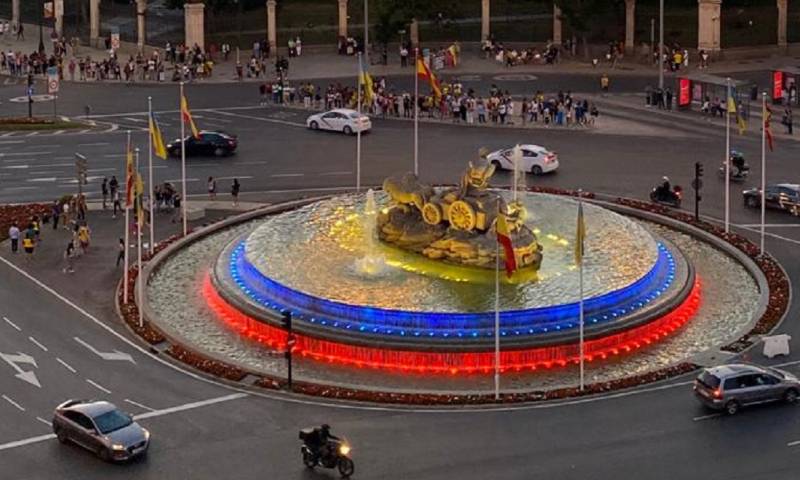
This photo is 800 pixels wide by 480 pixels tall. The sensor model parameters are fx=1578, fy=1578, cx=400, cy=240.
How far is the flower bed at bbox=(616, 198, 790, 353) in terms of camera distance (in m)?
51.3

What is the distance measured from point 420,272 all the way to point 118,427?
15.7 metres

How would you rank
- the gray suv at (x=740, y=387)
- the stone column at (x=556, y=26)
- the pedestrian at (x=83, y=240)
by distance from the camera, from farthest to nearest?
the stone column at (x=556, y=26), the pedestrian at (x=83, y=240), the gray suv at (x=740, y=387)

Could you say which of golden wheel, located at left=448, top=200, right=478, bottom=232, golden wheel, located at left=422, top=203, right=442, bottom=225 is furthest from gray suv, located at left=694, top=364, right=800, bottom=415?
golden wheel, located at left=422, top=203, right=442, bottom=225

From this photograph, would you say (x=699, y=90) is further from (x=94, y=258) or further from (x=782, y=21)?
(x=94, y=258)

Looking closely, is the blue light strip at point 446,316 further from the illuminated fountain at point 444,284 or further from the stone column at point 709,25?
the stone column at point 709,25

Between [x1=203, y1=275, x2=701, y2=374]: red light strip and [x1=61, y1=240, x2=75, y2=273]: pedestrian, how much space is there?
10703 mm

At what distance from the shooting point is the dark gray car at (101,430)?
41.4 metres

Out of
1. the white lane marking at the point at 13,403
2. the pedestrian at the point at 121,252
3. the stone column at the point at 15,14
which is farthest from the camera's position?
the stone column at the point at 15,14

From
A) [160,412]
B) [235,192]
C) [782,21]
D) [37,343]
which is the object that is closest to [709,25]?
[782,21]

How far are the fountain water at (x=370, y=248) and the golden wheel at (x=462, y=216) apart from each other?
292 centimetres

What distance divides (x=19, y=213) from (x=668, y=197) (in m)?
28.3

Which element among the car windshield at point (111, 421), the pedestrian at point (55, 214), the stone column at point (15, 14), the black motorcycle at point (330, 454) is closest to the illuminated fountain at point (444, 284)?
the black motorcycle at point (330, 454)

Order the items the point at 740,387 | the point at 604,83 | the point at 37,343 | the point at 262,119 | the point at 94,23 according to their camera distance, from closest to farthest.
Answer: the point at 740,387 → the point at 37,343 → the point at 262,119 → the point at 604,83 → the point at 94,23

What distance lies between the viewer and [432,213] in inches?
2219
